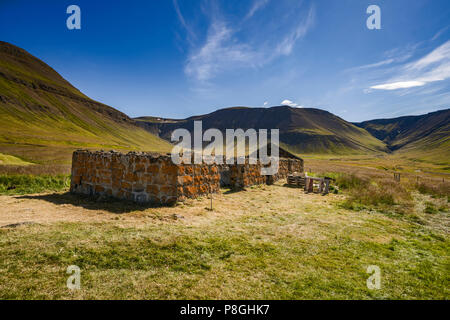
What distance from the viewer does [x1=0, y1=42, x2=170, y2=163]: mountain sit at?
66688 mm

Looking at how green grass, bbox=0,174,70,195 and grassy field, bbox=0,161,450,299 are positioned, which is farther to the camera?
green grass, bbox=0,174,70,195

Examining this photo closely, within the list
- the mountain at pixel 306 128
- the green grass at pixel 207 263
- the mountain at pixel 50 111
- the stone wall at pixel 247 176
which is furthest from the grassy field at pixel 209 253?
the mountain at pixel 306 128

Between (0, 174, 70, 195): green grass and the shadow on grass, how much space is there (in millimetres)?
1722

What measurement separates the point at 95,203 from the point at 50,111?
110549 mm

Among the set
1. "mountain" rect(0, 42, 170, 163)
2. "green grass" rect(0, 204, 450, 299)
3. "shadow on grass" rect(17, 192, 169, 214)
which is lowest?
"green grass" rect(0, 204, 450, 299)

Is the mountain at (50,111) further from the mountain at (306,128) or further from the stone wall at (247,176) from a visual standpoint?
the mountain at (306,128)

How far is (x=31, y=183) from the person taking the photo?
31.9 feet

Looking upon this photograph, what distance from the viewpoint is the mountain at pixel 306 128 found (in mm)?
129000

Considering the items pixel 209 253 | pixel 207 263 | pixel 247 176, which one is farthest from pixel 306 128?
pixel 207 263

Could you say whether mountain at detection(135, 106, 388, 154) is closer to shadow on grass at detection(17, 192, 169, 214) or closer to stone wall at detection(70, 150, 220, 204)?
stone wall at detection(70, 150, 220, 204)

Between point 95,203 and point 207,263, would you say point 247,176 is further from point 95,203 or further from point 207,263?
point 207,263

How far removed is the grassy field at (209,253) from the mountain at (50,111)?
5874 cm

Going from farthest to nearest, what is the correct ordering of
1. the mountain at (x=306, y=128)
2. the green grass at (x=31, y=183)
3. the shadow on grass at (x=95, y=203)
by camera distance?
1. the mountain at (x=306, y=128)
2. the green grass at (x=31, y=183)
3. the shadow on grass at (x=95, y=203)


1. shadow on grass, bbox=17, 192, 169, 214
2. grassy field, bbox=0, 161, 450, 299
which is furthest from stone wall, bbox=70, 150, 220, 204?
grassy field, bbox=0, 161, 450, 299
